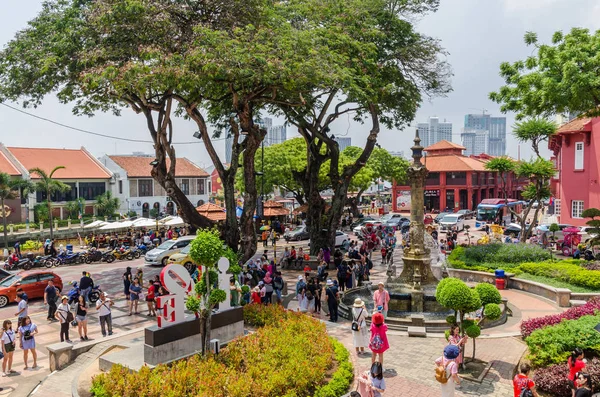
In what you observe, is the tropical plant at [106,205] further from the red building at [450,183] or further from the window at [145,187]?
the red building at [450,183]

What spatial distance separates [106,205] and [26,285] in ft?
113

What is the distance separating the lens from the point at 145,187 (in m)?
58.9

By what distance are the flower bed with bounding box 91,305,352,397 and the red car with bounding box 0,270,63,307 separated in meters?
10.9

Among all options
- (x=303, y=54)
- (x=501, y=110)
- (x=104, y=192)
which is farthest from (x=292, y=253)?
(x=104, y=192)

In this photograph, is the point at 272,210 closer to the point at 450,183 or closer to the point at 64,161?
the point at 64,161

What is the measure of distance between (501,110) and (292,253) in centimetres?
1303

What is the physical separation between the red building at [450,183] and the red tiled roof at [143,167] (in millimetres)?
27673

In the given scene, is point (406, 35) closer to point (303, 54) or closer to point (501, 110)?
point (501, 110)

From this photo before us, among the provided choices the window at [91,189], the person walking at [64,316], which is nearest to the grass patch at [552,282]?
the person walking at [64,316]

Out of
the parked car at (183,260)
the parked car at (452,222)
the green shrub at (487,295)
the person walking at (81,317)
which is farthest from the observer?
the parked car at (452,222)

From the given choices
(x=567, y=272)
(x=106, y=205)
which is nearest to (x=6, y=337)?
(x=567, y=272)

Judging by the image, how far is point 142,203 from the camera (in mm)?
58188

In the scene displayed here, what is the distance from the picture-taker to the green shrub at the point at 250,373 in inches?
362

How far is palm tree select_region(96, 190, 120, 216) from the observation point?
51.5 metres
